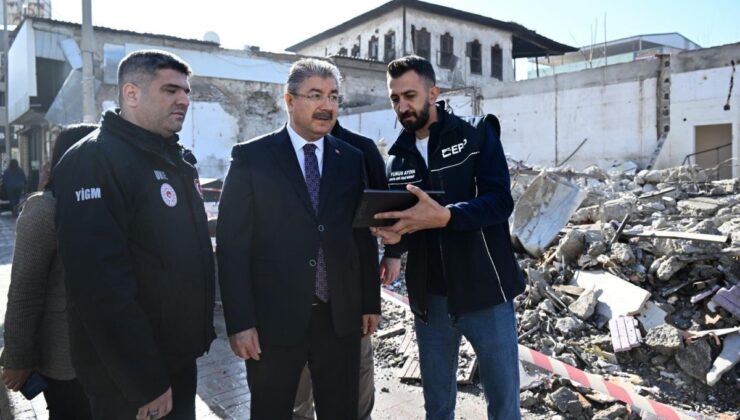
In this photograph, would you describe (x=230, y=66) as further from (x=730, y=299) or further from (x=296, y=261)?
(x=296, y=261)

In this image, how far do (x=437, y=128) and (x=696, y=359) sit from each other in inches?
130

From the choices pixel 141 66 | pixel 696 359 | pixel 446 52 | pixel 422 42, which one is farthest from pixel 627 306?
pixel 446 52

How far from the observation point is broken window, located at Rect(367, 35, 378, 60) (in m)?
30.1

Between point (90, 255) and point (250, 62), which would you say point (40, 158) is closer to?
point (250, 62)

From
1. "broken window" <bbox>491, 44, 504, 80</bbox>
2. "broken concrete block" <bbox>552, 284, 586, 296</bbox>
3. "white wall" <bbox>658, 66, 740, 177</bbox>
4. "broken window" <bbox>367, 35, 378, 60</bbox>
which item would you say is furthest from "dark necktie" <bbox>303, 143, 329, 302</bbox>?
"broken window" <bbox>491, 44, 504, 80</bbox>

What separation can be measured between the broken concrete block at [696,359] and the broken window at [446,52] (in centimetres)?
2675

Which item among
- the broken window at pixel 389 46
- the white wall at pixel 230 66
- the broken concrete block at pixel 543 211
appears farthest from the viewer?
the broken window at pixel 389 46

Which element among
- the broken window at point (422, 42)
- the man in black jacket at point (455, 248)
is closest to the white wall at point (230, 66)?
the broken window at point (422, 42)

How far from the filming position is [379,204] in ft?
7.44

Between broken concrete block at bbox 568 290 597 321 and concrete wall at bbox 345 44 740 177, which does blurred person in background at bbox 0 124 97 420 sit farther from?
concrete wall at bbox 345 44 740 177

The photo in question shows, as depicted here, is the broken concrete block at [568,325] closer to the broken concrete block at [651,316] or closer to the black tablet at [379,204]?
the broken concrete block at [651,316]

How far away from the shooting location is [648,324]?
4922mm

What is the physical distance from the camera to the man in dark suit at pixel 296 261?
2293 millimetres

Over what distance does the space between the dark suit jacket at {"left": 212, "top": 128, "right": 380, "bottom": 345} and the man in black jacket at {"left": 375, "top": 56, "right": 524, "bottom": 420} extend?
269 mm
